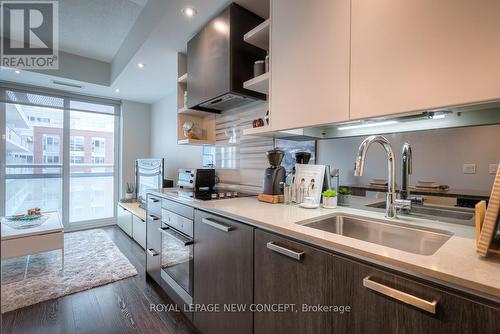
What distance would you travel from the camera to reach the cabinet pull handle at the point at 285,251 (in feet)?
3.00

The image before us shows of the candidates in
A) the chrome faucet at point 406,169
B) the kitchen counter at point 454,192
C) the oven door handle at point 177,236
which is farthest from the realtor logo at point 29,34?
the kitchen counter at point 454,192

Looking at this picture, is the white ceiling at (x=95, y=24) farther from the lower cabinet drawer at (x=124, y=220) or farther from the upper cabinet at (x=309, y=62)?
the lower cabinet drawer at (x=124, y=220)

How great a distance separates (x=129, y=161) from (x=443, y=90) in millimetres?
4664

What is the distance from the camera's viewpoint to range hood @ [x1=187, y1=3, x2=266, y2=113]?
1.75 meters

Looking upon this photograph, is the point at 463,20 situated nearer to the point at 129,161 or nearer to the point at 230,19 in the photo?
the point at 230,19

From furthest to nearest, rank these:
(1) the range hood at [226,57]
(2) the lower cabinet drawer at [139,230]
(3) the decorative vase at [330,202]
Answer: (2) the lower cabinet drawer at [139,230]
(1) the range hood at [226,57]
(3) the decorative vase at [330,202]

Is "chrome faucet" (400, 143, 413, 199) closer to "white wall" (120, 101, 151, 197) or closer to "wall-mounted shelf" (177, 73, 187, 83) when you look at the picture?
"wall-mounted shelf" (177, 73, 187, 83)

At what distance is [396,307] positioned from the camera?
68 cm

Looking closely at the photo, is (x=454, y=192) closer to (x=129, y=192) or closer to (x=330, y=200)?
(x=330, y=200)

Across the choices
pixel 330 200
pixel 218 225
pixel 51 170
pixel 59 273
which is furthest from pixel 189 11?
pixel 51 170

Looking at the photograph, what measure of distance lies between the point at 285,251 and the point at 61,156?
4447mm

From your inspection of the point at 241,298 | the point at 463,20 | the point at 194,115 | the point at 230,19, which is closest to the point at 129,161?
the point at 194,115

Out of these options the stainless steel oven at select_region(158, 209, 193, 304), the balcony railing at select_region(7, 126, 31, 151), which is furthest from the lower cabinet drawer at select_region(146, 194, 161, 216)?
the balcony railing at select_region(7, 126, 31, 151)

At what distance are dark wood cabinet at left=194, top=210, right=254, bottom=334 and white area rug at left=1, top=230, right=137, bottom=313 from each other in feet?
4.50
